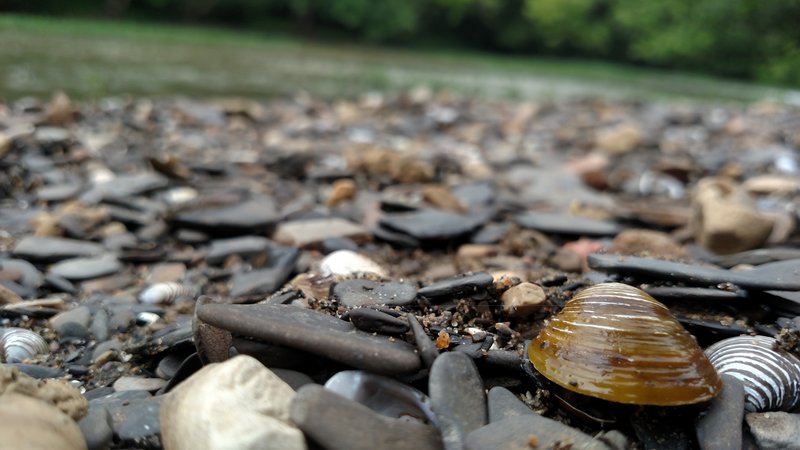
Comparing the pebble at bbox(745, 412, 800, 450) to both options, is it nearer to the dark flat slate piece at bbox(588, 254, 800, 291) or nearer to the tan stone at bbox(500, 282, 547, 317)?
the dark flat slate piece at bbox(588, 254, 800, 291)

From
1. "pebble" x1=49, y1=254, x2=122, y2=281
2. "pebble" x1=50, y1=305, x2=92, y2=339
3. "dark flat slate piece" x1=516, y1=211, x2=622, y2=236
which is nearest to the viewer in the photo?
"pebble" x1=50, y1=305, x2=92, y2=339

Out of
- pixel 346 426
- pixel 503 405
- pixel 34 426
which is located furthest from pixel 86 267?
pixel 503 405

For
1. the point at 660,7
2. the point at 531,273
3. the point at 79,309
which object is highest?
the point at 660,7

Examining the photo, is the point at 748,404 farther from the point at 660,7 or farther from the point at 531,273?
the point at 660,7

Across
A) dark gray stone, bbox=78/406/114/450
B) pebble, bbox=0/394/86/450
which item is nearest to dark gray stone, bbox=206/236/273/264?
dark gray stone, bbox=78/406/114/450

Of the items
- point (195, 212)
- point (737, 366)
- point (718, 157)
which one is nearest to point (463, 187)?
point (195, 212)

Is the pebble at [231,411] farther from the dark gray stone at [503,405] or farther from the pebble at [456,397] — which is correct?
the dark gray stone at [503,405]
